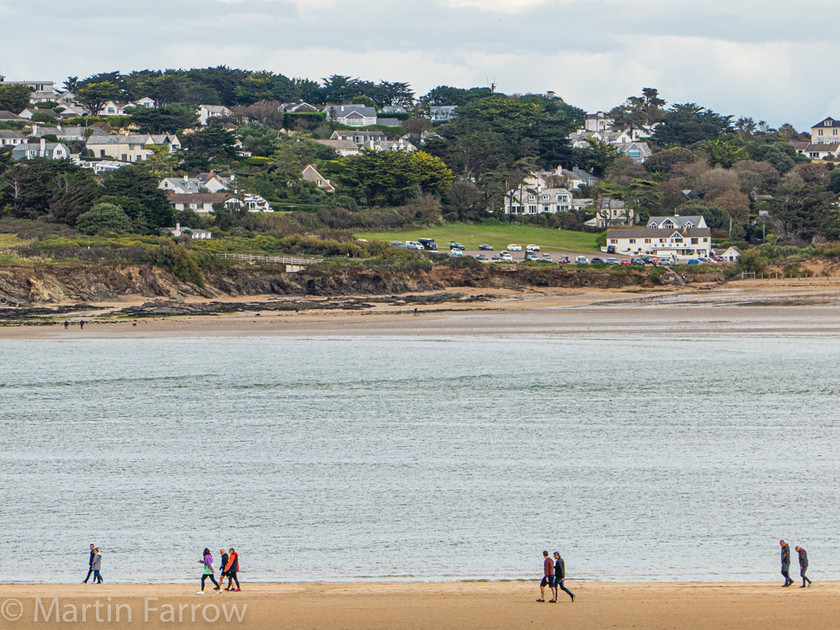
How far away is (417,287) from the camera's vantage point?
6506cm

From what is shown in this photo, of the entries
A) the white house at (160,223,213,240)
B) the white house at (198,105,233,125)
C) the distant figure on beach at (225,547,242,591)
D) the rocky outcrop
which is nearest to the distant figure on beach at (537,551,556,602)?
the distant figure on beach at (225,547,242,591)

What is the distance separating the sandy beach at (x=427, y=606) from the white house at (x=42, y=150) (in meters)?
94.8

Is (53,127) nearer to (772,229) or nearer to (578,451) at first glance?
(772,229)

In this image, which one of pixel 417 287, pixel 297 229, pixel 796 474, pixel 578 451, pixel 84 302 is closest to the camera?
pixel 796 474

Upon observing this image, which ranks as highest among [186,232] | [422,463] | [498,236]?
[498,236]

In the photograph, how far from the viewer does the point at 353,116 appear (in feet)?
445

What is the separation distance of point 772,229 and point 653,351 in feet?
165

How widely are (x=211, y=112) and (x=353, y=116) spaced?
24603 millimetres

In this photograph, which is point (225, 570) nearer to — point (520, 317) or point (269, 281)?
point (520, 317)

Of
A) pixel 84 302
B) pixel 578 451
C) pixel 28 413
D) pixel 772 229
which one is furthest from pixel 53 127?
pixel 578 451

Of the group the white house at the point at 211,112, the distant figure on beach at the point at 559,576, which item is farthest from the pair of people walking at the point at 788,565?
the white house at the point at 211,112

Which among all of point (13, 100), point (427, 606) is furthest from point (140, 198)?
point (13, 100)

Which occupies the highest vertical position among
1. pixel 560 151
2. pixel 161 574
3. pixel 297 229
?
pixel 560 151

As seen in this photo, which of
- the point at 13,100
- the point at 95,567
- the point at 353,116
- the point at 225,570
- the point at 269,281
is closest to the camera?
the point at 225,570
